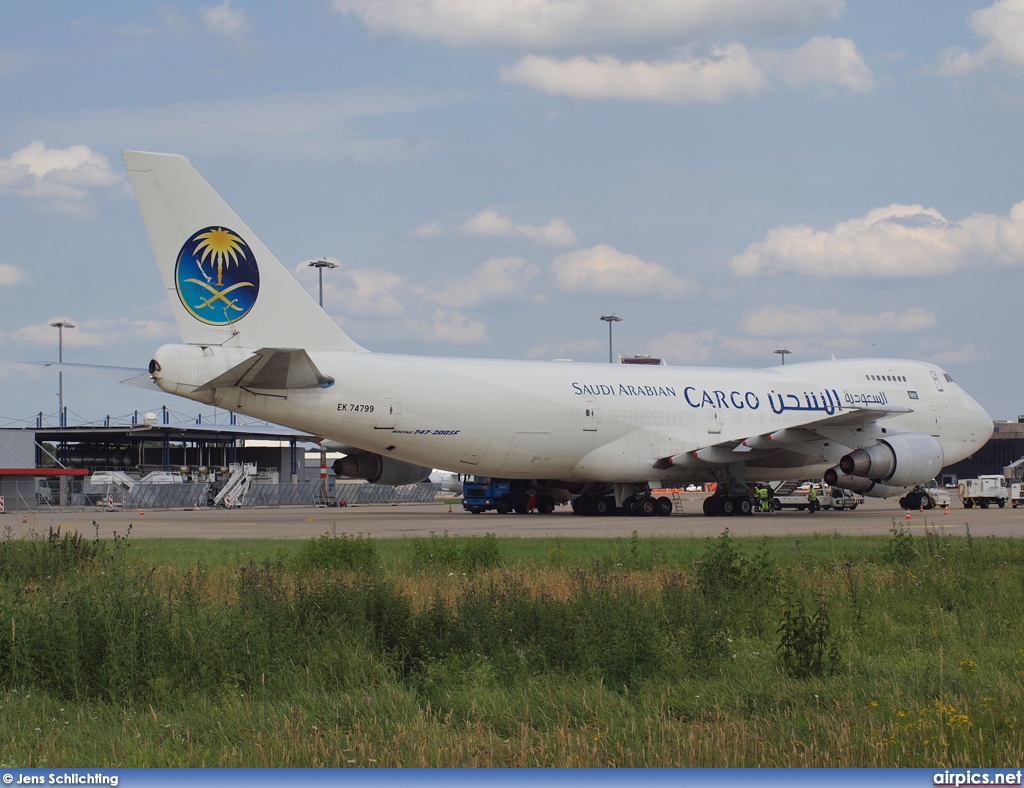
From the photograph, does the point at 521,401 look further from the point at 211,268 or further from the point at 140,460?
the point at 140,460

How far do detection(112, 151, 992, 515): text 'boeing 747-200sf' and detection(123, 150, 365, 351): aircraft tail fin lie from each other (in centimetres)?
3

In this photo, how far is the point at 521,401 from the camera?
105 feet

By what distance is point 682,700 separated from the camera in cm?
837

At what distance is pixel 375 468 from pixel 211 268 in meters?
10.8

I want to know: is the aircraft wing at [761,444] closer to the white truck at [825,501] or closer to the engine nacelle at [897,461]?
the engine nacelle at [897,461]

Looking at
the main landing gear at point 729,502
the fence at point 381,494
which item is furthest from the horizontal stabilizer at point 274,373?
the fence at point 381,494

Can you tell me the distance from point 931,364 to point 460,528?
21.5 metres

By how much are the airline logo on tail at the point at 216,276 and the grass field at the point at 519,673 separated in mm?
14133

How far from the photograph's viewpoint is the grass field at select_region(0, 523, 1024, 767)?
7.14m

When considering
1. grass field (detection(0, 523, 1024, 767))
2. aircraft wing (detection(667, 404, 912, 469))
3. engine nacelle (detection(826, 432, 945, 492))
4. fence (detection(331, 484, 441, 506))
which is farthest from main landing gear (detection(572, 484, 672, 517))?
A: fence (detection(331, 484, 441, 506))

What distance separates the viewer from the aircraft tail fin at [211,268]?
26.3 m

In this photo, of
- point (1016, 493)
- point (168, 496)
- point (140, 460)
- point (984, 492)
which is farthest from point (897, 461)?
point (140, 460)

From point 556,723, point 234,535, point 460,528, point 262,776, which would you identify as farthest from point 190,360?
point 262,776

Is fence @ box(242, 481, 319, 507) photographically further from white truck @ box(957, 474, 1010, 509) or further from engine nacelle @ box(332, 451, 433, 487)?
white truck @ box(957, 474, 1010, 509)
